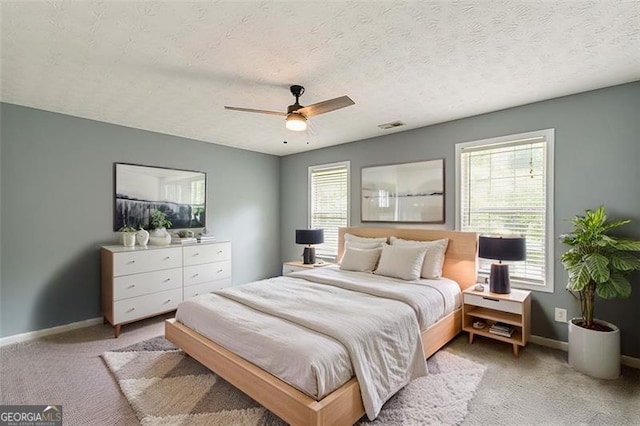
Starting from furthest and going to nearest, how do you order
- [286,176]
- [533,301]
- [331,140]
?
[286,176] → [331,140] → [533,301]

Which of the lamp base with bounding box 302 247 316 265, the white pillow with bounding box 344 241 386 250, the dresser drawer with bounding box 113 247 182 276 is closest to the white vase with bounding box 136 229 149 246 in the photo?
the dresser drawer with bounding box 113 247 182 276

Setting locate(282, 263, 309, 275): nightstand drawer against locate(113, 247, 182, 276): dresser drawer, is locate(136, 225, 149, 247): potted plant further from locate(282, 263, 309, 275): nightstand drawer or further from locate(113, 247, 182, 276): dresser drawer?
locate(282, 263, 309, 275): nightstand drawer

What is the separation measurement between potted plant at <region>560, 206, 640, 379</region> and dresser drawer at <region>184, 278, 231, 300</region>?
4.09 meters

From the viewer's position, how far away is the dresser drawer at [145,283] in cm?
338

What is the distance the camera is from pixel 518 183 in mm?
3324

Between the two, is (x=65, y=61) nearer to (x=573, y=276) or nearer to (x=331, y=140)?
(x=331, y=140)

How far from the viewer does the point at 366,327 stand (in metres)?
2.12

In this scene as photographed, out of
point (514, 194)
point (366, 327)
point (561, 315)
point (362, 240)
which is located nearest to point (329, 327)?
point (366, 327)

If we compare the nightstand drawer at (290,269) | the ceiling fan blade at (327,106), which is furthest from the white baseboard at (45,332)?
the ceiling fan blade at (327,106)

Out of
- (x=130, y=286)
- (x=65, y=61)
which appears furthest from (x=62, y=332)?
(x=65, y=61)

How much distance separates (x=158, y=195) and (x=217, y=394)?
3.00m

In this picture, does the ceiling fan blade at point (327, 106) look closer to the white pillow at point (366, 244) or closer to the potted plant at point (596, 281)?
the white pillow at point (366, 244)

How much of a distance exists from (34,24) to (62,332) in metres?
3.26

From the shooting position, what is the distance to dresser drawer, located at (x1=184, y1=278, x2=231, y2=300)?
158 inches
